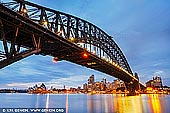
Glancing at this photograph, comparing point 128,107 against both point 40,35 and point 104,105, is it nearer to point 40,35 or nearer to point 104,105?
point 104,105

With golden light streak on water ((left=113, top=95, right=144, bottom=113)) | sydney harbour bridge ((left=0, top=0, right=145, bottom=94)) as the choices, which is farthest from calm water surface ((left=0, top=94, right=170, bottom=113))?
sydney harbour bridge ((left=0, top=0, right=145, bottom=94))

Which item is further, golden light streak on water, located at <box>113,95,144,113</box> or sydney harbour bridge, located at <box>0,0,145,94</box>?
golden light streak on water, located at <box>113,95,144,113</box>

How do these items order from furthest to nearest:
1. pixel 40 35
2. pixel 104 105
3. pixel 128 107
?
pixel 104 105
pixel 128 107
pixel 40 35

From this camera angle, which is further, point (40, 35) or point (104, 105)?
point (104, 105)

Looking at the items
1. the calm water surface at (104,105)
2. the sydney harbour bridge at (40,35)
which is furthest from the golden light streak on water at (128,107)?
the sydney harbour bridge at (40,35)

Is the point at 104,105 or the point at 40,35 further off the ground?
the point at 40,35

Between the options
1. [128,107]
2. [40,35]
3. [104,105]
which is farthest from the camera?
[104,105]

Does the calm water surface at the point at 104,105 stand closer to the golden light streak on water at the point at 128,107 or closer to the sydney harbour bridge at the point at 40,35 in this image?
the golden light streak on water at the point at 128,107

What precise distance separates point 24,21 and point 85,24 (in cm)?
2299

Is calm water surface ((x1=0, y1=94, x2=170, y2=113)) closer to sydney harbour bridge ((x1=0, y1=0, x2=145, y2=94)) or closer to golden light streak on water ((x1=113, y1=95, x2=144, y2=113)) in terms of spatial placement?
golden light streak on water ((x1=113, y1=95, x2=144, y2=113))

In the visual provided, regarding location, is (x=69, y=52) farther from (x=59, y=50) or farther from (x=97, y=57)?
(x=97, y=57)

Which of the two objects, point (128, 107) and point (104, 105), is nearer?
point (128, 107)

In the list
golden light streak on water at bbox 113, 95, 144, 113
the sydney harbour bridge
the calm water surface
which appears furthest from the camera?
the calm water surface

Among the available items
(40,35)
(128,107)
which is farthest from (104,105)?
(40,35)
